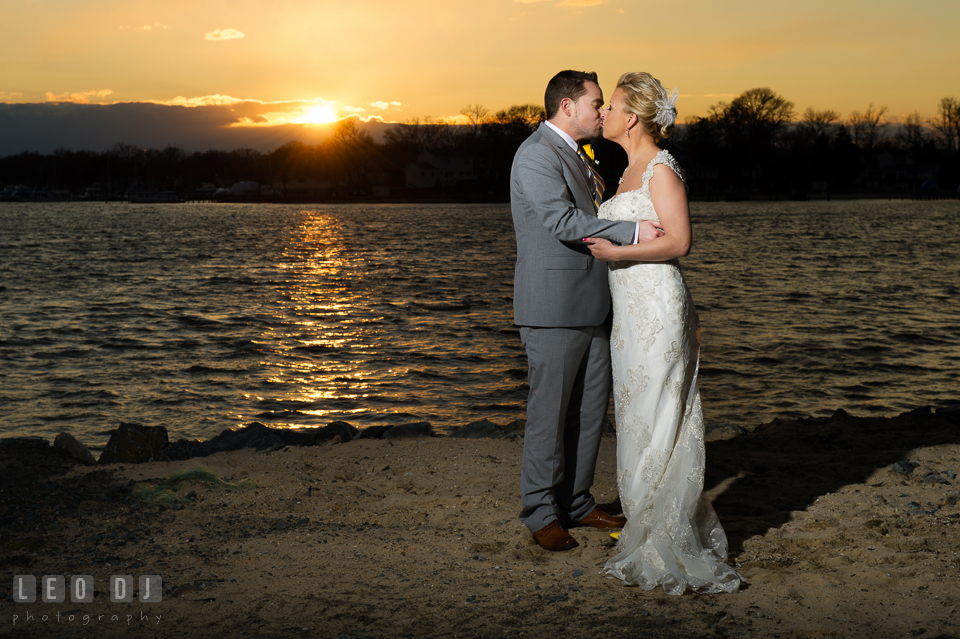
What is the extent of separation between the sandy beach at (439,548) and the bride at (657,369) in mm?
191

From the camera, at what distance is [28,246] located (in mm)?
49469

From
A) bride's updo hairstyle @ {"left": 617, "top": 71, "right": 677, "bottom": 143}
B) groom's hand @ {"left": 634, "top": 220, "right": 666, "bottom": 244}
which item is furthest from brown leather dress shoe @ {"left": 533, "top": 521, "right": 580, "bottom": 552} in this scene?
bride's updo hairstyle @ {"left": 617, "top": 71, "right": 677, "bottom": 143}

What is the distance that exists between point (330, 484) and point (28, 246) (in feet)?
171

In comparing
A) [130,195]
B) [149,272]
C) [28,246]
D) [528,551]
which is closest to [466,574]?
[528,551]

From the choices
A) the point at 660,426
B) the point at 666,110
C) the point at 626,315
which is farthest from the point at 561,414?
the point at 666,110

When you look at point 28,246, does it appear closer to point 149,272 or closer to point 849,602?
point 149,272

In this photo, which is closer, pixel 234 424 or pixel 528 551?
pixel 528 551

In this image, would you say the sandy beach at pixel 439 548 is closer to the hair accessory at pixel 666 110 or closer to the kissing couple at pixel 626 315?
the kissing couple at pixel 626 315

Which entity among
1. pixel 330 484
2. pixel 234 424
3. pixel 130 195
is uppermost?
pixel 130 195

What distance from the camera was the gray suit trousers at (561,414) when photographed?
177 inches

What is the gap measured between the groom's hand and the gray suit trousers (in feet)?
2.34

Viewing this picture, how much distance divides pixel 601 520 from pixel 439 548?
3.51 ft

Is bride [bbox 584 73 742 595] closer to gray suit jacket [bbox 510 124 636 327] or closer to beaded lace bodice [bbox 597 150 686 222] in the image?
beaded lace bodice [bbox 597 150 686 222]

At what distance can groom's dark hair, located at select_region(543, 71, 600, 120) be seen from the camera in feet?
14.4
